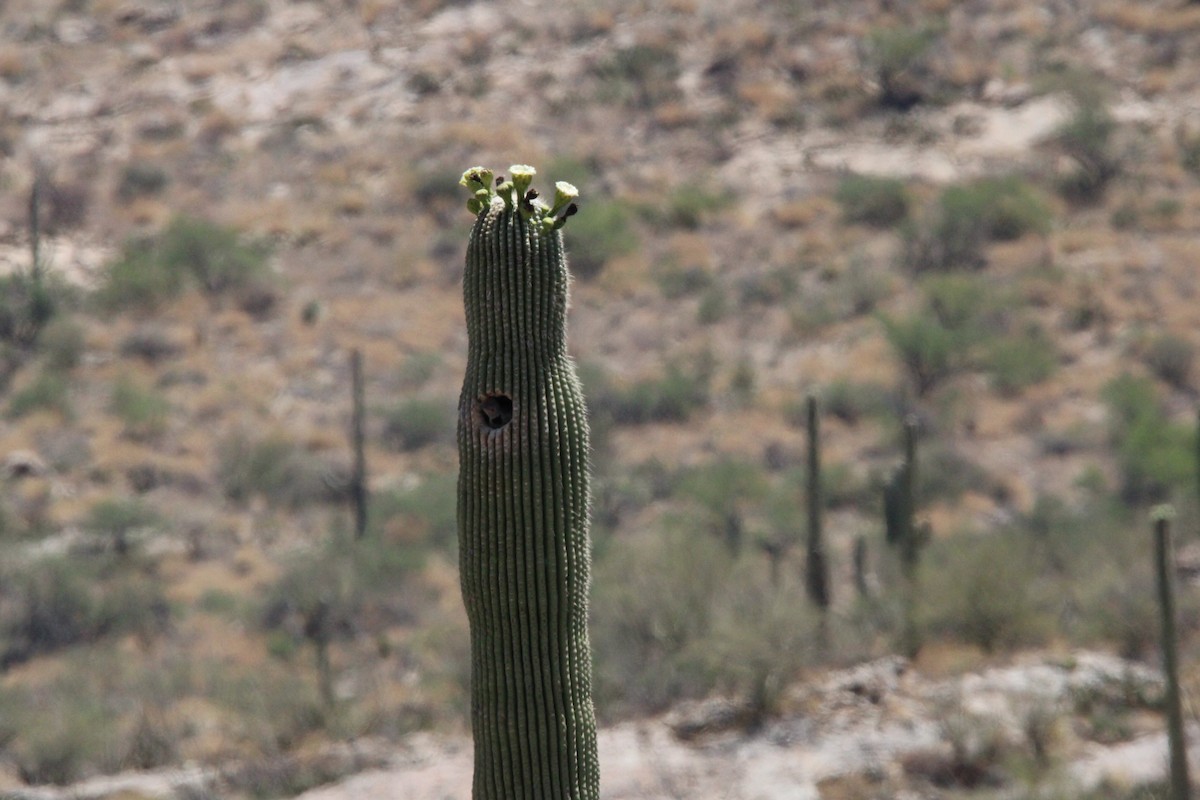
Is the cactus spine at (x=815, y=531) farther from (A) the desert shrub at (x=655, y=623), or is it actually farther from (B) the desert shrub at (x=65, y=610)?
(B) the desert shrub at (x=65, y=610)

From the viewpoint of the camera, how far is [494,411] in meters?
8.47

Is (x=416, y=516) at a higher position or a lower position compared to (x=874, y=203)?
lower

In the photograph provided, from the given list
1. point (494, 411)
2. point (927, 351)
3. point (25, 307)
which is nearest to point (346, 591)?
point (927, 351)

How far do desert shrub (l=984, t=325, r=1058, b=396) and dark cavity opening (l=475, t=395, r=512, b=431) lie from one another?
79.4 ft

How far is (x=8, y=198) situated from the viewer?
1554 inches

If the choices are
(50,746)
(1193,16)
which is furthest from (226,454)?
(1193,16)

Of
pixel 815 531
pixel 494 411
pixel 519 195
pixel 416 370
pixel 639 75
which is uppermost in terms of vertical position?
pixel 639 75

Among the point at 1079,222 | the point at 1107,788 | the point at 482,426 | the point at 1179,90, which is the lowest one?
the point at 1107,788

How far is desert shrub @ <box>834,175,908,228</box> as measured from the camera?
3744 centimetres

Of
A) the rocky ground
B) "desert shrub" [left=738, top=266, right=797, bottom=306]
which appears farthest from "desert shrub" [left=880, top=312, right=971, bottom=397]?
"desert shrub" [left=738, top=266, right=797, bottom=306]

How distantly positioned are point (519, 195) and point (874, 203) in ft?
98.0

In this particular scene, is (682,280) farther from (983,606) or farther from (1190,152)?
(983,606)

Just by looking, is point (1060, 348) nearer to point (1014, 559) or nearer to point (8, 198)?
point (1014, 559)

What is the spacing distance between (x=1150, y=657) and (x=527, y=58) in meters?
29.4
